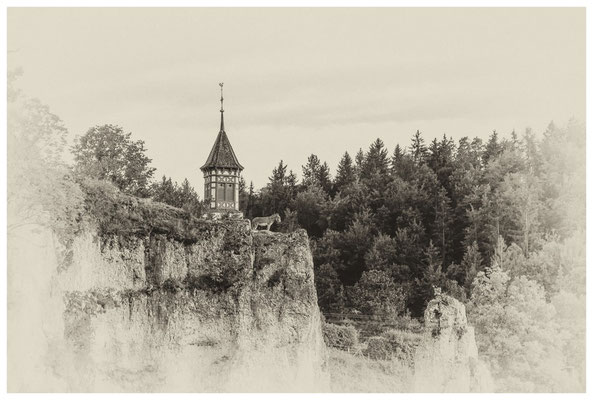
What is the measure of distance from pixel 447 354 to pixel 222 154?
10.6m

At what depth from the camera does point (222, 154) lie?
2927cm

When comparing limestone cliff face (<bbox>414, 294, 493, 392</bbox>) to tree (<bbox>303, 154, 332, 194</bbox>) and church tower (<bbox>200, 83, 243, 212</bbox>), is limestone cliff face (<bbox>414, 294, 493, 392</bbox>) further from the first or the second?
tree (<bbox>303, 154, 332, 194</bbox>)

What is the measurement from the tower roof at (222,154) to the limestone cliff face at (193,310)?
4.85 meters

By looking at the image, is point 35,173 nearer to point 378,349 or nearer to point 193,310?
point 193,310

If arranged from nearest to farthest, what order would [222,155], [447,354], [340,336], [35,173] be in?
[35,173] < [447,354] < [222,155] < [340,336]

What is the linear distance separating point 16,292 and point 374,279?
1686 centimetres

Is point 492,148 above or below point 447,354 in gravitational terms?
above

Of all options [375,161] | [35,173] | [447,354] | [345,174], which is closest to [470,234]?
[447,354]

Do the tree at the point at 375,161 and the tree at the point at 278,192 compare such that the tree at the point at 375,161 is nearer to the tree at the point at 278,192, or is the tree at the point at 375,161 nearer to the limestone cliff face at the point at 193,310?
the tree at the point at 278,192

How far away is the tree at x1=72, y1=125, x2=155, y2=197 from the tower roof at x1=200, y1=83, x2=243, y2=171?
209cm

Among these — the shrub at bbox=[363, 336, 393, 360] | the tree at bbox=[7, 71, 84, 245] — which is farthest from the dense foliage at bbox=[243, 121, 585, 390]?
the tree at bbox=[7, 71, 84, 245]

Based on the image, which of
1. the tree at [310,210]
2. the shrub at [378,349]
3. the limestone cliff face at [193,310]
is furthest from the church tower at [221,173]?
the tree at [310,210]

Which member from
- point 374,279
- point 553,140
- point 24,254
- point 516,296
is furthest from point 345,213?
point 24,254

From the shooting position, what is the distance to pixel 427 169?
1555 inches
